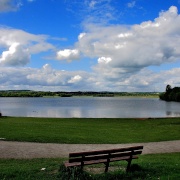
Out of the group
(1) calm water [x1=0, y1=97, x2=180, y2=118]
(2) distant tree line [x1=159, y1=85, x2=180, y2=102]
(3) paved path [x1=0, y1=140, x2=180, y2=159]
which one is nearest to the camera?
(3) paved path [x1=0, y1=140, x2=180, y2=159]

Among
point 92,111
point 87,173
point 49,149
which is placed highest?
point 87,173

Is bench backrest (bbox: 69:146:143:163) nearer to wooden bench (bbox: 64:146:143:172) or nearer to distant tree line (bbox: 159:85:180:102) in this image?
wooden bench (bbox: 64:146:143:172)

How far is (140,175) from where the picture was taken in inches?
381

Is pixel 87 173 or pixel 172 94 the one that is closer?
pixel 87 173

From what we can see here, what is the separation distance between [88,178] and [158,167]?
3298 millimetres

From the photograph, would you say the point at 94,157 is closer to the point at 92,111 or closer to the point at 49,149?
the point at 49,149

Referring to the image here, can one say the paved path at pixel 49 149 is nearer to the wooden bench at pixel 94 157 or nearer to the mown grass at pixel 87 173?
the mown grass at pixel 87 173

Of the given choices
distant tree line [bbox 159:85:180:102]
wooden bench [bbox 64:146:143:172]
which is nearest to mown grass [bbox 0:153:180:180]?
wooden bench [bbox 64:146:143:172]

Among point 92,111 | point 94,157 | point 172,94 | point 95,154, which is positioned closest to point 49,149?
point 94,157

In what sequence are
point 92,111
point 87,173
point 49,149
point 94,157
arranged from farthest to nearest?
point 92,111, point 49,149, point 94,157, point 87,173

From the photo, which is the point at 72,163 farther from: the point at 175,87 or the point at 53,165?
the point at 175,87

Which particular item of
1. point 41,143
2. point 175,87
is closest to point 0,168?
point 41,143

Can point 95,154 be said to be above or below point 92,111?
above

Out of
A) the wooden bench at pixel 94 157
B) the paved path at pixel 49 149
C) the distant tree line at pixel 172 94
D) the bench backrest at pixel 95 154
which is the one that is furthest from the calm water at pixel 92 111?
the distant tree line at pixel 172 94
